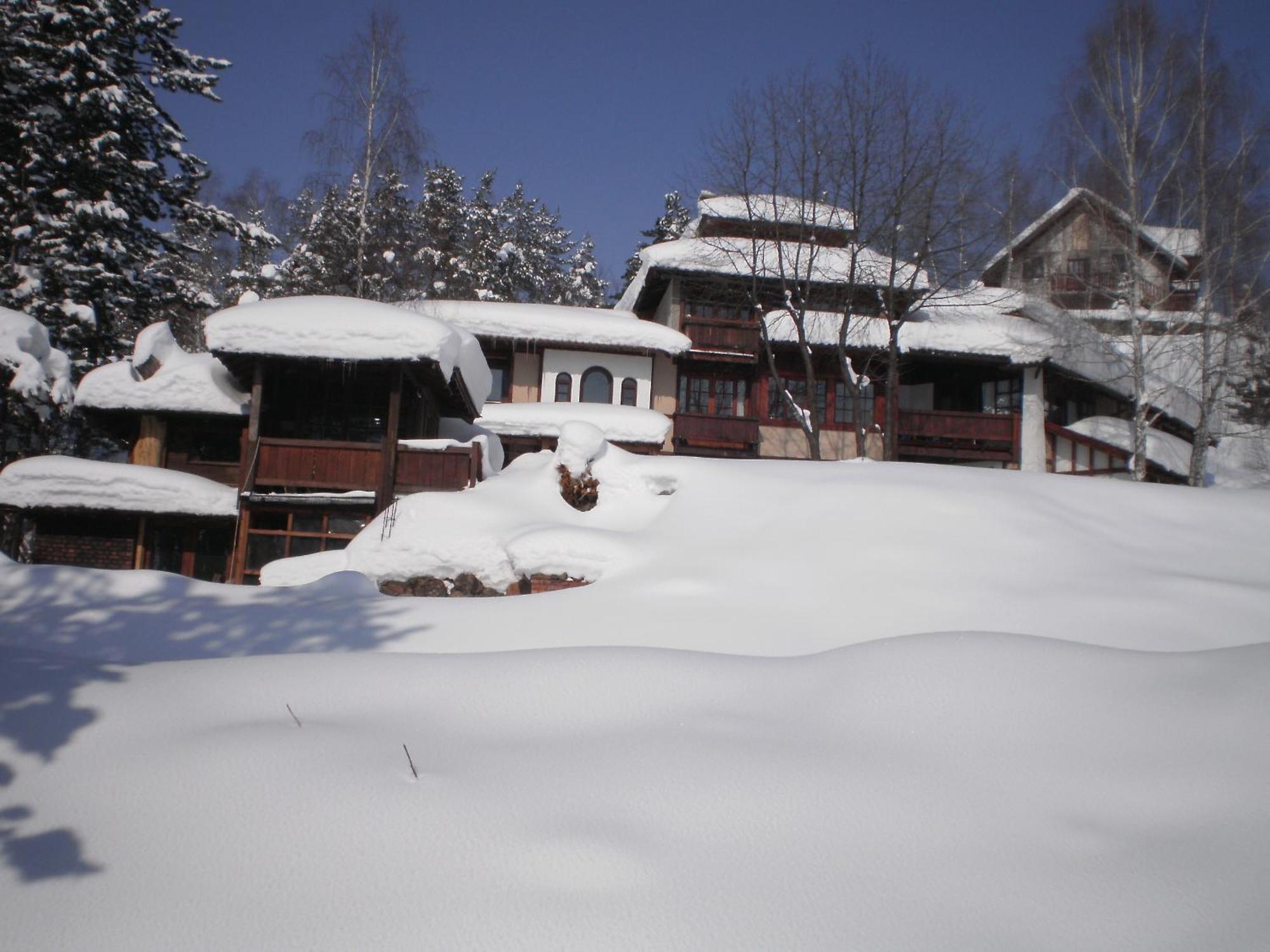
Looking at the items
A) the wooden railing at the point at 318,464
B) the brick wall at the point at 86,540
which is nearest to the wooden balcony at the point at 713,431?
the wooden railing at the point at 318,464

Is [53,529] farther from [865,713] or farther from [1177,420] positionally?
[1177,420]

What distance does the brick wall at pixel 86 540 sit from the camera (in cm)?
1706

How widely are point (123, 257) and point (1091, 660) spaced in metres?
21.2

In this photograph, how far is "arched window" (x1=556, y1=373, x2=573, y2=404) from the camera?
24.6m

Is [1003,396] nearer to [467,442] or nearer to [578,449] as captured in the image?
[467,442]

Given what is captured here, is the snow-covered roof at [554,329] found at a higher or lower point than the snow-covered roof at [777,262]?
lower

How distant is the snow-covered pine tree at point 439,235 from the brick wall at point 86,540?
41.7 ft

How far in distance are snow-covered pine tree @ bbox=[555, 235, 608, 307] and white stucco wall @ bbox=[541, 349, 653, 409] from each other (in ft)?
71.1

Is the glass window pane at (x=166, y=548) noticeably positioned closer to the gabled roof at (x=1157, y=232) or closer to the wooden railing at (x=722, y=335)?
the wooden railing at (x=722, y=335)

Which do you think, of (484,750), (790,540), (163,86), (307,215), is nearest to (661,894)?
(484,750)

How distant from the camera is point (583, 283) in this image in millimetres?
48812

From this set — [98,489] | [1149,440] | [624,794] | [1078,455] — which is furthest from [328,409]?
[1149,440]

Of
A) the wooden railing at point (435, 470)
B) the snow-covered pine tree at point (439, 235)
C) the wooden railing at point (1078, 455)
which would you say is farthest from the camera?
the snow-covered pine tree at point (439, 235)

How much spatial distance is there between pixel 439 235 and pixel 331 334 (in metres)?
20.9
